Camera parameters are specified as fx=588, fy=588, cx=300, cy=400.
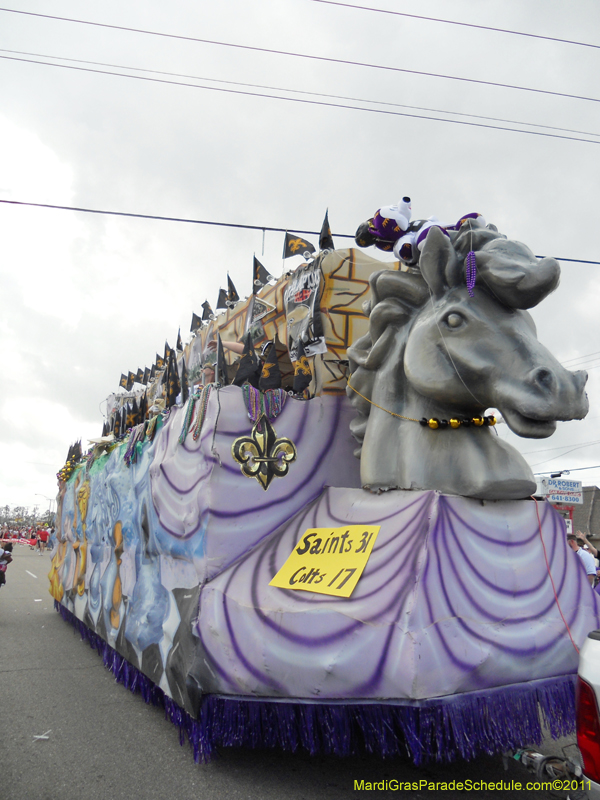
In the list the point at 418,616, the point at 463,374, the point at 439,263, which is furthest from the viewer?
the point at 439,263

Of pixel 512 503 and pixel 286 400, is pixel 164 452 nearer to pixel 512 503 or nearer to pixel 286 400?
pixel 286 400

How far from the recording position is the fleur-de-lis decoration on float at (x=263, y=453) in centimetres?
382

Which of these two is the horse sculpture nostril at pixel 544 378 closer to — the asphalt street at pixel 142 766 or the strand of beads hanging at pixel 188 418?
the asphalt street at pixel 142 766

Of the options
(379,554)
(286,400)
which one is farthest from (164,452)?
(379,554)

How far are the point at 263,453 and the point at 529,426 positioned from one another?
1.67 metres

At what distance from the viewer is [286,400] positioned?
160 inches

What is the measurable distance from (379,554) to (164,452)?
228 centimetres

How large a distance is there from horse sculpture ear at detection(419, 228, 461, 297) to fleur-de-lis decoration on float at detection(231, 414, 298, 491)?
1384 mm

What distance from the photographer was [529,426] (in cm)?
304

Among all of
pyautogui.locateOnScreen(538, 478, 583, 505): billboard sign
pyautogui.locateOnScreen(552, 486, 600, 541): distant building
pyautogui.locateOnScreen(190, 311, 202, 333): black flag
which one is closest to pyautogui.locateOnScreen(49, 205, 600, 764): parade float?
pyautogui.locateOnScreen(190, 311, 202, 333): black flag

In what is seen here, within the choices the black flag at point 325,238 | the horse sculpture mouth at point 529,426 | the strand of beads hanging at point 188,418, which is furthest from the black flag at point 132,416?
the horse sculpture mouth at point 529,426

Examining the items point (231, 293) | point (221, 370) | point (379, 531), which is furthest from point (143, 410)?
point (379, 531)

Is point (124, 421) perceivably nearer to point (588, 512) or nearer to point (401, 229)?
point (401, 229)

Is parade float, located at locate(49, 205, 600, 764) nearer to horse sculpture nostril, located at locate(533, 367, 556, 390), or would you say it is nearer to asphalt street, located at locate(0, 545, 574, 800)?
horse sculpture nostril, located at locate(533, 367, 556, 390)
